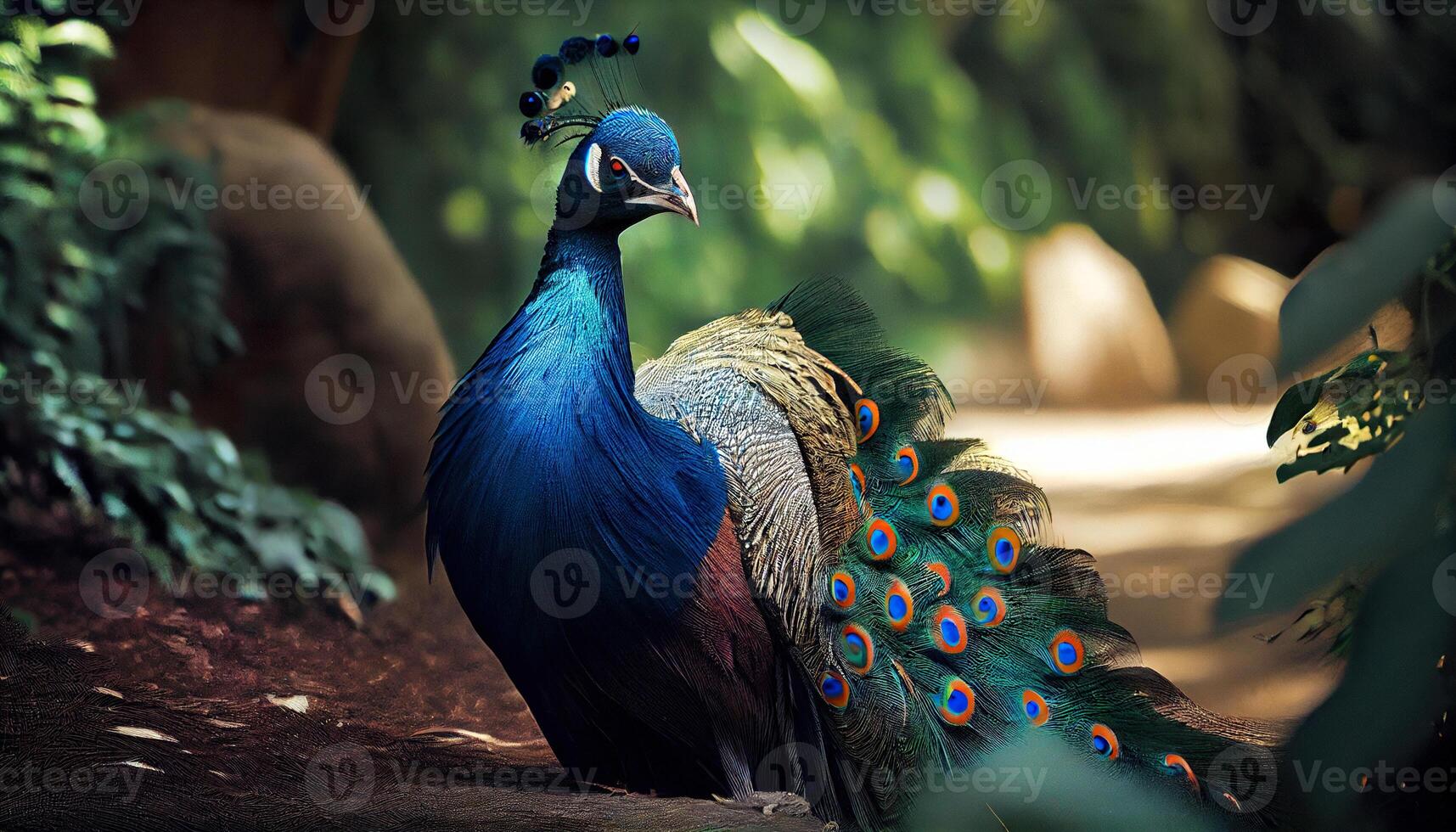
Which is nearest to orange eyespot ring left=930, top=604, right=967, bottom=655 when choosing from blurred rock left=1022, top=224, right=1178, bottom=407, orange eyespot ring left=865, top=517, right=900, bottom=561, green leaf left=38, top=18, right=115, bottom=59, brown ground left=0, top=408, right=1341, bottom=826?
orange eyespot ring left=865, top=517, right=900, bottom=561

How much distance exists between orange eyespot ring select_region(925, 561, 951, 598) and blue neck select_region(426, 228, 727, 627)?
0.55m

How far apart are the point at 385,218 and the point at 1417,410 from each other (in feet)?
13.6

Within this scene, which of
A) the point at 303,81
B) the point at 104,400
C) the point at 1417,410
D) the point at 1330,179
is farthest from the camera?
the point at 1330,179

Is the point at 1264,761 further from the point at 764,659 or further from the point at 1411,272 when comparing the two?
the point at 1411,272

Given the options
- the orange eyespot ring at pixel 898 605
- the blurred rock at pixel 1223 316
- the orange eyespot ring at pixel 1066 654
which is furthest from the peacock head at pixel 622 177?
the blurred rock at pixel 1223 316

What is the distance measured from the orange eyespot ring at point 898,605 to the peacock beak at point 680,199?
0.97 m

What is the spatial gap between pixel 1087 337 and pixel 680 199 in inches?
127

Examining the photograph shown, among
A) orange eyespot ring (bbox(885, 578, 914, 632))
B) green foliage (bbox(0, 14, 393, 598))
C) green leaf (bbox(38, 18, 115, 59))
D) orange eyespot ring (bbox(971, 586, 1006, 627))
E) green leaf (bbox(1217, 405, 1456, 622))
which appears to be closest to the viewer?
green leaf (bbox(1217, 405, 1456, 622))

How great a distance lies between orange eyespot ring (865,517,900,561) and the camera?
2.70m

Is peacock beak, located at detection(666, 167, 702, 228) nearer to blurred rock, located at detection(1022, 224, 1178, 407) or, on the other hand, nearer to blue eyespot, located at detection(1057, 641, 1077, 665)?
blue eyespot, located at detection(1057, 641, 1077, 665)

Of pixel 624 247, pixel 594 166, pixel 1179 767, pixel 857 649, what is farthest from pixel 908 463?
pixel 624 247

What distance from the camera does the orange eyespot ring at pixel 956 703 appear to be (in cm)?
261

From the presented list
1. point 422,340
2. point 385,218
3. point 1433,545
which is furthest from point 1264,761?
point 385,218

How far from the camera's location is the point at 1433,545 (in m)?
1.10
